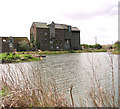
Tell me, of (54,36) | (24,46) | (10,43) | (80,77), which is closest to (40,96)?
(80,77)

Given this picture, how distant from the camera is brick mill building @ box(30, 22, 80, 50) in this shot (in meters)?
40.0

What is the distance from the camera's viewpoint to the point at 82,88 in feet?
18.4

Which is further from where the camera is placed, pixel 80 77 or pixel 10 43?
pixel 10 43

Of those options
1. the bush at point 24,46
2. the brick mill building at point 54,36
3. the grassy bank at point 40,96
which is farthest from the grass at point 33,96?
the brick mill building at point 54,36

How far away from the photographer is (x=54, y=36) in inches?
1649

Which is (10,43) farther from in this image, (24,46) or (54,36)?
(54,36)

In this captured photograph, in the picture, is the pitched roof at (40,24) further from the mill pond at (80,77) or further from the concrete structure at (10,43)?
the mill pond at (80,77)

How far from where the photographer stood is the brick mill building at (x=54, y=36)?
40.0 metres

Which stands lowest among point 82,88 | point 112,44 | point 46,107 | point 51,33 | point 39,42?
point 82,88

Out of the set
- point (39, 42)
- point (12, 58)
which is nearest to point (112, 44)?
point (12, 58)

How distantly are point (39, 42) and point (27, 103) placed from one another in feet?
123

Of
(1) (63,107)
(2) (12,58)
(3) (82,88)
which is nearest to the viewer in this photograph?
(1) (63,107)

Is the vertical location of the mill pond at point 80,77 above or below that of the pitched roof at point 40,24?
below

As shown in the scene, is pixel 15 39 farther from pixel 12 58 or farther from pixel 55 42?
pixel 12 58
